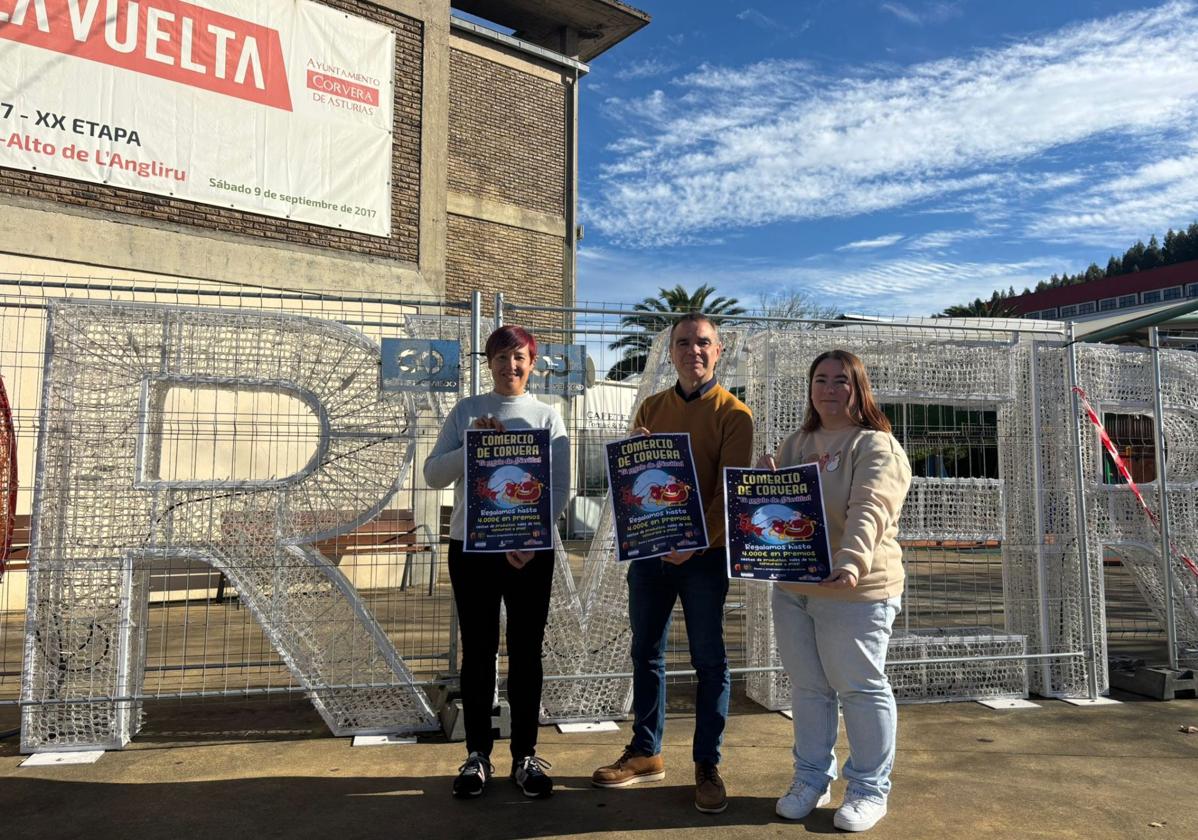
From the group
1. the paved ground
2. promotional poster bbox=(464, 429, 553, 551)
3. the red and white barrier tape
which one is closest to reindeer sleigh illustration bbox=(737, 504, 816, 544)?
promotional poster bbox=(464, 429, 553, 551)

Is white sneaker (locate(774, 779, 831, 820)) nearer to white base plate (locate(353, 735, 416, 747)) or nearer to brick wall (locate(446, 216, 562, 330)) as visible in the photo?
white base plate (locate(353, 735, 416, 747))

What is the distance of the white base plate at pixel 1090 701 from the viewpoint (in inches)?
193

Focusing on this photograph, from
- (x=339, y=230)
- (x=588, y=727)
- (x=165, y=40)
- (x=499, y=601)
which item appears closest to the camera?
(x=499, y=601)

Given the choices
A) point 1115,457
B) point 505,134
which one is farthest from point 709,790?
point 505,134

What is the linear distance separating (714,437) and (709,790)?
1.38 metres

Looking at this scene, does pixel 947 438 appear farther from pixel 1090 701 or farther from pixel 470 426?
pixel 470 426

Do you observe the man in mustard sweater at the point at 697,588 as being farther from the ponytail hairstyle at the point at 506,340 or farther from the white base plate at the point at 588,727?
the white base plate at the point at 588,727

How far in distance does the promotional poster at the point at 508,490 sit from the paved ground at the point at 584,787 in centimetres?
107

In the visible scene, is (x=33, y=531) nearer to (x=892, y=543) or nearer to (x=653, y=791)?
(x=653, y=791)

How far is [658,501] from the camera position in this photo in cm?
314

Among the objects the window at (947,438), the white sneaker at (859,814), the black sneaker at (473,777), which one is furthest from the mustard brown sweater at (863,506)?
the window at (947,438)

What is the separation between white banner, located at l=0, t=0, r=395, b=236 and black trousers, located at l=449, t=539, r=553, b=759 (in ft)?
24.6

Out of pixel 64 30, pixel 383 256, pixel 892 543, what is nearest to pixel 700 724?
pixel 892 543

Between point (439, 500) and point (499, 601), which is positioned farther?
point (439, 500)
